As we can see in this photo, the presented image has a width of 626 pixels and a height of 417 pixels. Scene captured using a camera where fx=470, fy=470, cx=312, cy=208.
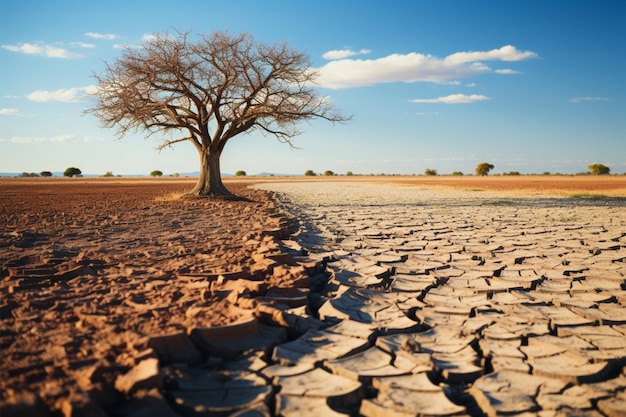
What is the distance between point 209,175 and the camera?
16.6m

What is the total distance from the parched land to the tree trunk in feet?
33.5

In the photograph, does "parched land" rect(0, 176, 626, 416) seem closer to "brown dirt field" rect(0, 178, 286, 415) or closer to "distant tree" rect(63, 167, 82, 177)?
"brown dirt field" rect(0, 178, 286, 415)

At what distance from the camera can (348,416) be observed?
2.08 metres

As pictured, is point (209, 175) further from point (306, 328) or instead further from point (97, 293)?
point (306, 328)

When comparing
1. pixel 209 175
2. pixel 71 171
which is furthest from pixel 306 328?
pixel 71 171

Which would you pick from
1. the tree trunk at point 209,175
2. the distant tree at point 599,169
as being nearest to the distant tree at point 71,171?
the tree trunk at point 209,175

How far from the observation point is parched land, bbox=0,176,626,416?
7.25 feet

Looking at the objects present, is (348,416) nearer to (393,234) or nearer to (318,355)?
(318,355)

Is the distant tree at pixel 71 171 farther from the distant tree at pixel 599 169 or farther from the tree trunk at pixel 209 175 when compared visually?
the distant tree at pixel 599 169

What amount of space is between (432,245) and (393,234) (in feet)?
3.78

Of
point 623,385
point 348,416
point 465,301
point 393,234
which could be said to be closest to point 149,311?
point 348,416

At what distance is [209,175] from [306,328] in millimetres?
14056

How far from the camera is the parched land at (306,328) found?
7.25ft

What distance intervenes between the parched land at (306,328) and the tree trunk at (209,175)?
1022 centimetres
